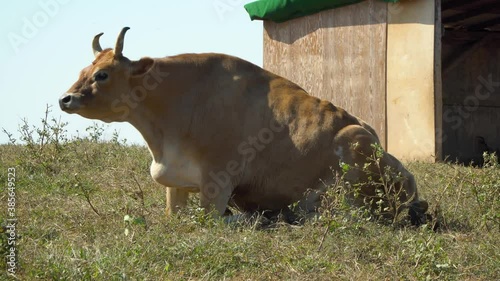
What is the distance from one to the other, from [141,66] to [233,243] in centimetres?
267

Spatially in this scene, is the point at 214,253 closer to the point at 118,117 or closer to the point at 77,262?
the point at 77,262

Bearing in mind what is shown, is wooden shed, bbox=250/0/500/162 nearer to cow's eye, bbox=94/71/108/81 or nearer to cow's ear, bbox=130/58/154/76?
cow's ear, bbox=130/58/154/76

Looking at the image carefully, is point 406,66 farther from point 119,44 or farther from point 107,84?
point 107,84

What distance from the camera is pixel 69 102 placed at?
25.1ft

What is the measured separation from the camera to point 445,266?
17.5 ft

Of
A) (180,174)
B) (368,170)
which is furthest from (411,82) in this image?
(180,174)

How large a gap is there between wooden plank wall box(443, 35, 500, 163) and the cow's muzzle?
35.9 ft

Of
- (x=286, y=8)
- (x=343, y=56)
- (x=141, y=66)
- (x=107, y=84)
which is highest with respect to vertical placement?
(x=286, y=8)

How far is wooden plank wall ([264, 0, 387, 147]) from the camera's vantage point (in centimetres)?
1327

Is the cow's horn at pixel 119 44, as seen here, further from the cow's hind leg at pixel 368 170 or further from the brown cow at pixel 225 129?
the cow's hind leg at pixel 368 170

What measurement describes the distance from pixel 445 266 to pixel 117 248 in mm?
2238

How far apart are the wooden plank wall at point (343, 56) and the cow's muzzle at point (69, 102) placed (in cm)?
669

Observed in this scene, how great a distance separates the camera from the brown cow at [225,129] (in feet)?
25.1

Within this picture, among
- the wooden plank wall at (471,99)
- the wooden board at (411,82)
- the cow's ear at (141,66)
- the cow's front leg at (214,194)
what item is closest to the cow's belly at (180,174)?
the cow's front leg at (214,194)
